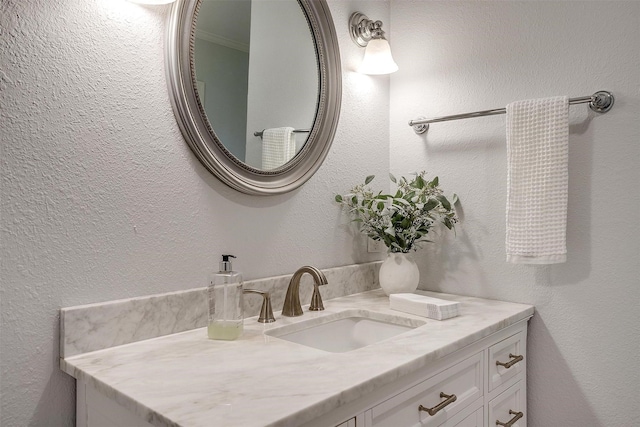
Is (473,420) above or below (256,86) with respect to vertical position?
below

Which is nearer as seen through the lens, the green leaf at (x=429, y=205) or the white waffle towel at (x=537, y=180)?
the white waffle towel at (x=537, y=180)

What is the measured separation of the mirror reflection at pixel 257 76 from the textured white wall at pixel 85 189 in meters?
0.13

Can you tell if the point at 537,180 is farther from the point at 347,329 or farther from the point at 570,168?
the point at 347,329

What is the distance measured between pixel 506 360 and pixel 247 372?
2.84 feet

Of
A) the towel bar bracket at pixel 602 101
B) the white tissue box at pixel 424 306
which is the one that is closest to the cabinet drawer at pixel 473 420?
the white tissue box at pixel 424 306

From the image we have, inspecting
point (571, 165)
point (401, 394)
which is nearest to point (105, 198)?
point (401, 394)

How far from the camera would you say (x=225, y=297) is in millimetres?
1190

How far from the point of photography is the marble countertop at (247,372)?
0.75 m

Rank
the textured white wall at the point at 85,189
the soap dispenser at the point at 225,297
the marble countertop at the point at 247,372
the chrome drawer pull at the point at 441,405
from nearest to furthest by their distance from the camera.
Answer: the marble countertop at the point at 247,372
the textured white wall at the point at 85,189
the chrome drawer pull at the point at 441,405
the soap dispenser at the point at 225,297

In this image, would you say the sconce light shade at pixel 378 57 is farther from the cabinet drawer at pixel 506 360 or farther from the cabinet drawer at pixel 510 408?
the cabinet drawer at pixel 510 408

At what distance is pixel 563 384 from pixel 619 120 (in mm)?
825

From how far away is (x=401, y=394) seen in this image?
3.24 feet

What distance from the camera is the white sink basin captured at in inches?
52.5

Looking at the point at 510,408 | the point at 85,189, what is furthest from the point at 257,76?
the point at 510,408
